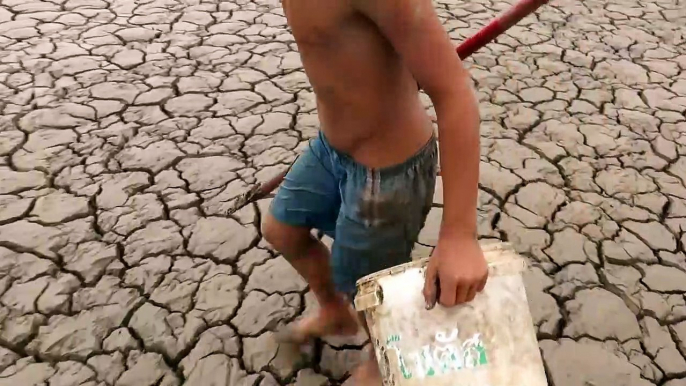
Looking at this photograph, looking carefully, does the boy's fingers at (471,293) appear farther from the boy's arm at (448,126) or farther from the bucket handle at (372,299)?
the bucket handle at (372,299)

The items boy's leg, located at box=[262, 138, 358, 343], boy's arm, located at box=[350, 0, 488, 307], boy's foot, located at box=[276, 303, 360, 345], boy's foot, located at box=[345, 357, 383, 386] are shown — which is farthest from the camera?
boy's foot, located at box=[276, 303, 360, 345]

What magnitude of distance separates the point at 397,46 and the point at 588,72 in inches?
78.5

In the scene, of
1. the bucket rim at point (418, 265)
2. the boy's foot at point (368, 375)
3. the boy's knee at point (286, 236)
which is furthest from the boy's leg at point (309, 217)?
the bucket rim at point (418, 265)

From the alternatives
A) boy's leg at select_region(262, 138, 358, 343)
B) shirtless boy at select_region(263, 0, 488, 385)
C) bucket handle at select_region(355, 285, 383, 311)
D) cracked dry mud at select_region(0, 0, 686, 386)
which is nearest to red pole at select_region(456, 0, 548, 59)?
shirtless boy at select_region(263, 0, 488, 385)

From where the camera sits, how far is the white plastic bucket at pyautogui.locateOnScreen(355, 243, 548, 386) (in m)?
0.79

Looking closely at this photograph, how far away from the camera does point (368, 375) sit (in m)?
1.17

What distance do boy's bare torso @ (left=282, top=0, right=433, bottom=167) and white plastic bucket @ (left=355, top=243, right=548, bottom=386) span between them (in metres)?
0.21

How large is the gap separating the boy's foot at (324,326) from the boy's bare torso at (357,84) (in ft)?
1.43

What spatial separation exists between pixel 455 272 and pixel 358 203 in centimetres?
23

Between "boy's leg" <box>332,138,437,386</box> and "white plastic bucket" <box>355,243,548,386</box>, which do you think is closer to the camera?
"white plastic bucket" <box>355,243,548,386</box>

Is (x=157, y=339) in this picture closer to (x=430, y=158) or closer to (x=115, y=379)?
(x=115, y=379)

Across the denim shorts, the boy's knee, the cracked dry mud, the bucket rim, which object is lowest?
the cracked dry mud

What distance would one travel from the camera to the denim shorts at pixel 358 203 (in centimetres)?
94

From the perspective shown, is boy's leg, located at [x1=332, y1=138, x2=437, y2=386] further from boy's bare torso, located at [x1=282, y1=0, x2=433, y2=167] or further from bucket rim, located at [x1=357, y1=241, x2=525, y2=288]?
bucket rim, located at [x1=357, y1=241, x2=525, y2=288]
